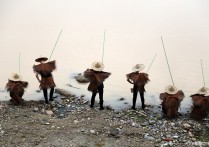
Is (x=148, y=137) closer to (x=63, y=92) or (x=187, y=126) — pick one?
(x=187, y=126)

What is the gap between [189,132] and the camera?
8.22m

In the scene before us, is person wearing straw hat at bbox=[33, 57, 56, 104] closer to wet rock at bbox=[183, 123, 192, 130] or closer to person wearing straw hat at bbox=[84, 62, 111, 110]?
person wearing straw hat at bbox=[84, 62, 111, 110]

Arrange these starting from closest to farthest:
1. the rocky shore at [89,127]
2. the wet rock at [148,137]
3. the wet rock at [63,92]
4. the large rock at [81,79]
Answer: the rocky shore at [89,127] < the wet rock at [148,137] < the wet rock at [63,92] < the large rock at [81,79]

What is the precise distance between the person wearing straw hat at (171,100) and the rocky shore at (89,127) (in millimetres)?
189

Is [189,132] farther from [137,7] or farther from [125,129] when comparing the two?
[137,7]

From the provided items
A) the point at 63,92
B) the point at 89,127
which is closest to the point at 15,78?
the point at 63,92

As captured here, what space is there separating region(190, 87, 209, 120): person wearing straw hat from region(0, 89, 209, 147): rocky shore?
157mm

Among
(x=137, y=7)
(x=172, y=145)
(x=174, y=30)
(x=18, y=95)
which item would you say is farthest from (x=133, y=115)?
(x=137, y=7)

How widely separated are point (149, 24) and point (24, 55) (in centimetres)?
437

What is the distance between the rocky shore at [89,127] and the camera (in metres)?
7.73

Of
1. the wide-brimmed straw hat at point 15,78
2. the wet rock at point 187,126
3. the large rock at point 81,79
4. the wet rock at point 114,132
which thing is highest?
the wide-brimmed straw hat at point 15,78

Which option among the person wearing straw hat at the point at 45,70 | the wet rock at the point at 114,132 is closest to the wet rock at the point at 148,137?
the wet rock at the point at 114,132

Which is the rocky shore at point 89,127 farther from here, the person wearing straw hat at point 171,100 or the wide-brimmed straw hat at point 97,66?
the wide-brimmed straw hat at point 97,66

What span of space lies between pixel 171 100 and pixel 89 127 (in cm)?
181
